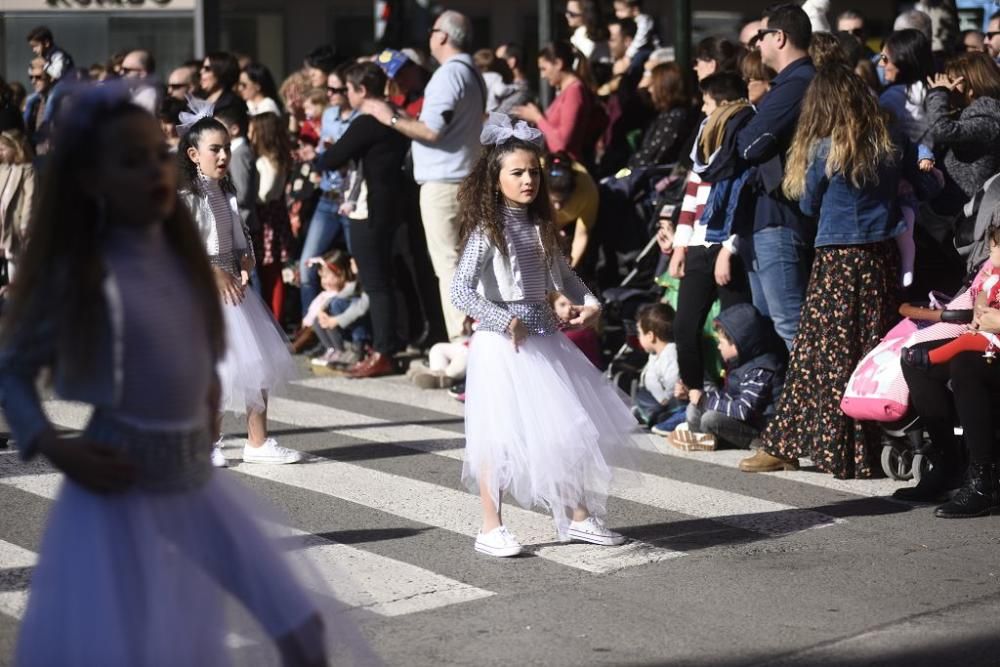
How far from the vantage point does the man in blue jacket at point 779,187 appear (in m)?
8.48

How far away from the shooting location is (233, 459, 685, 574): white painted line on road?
21.6 feet

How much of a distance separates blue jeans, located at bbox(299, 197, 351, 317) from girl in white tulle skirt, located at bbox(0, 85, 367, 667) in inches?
354

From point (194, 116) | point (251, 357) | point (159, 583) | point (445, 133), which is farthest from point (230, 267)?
point (159, 583)

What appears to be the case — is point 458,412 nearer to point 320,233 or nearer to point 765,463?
point 765,463

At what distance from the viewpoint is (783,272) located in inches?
342

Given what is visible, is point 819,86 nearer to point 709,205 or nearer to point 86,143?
point 709,205

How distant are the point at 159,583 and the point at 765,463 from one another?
5459 mm

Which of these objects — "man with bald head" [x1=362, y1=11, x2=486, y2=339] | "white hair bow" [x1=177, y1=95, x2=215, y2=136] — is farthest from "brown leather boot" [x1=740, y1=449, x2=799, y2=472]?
"man with bald head" [x1=362, y1=11, x2=486, y2=339]

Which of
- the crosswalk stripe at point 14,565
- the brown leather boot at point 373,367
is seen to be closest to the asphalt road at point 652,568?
the crosswalk stripe at point 14,565

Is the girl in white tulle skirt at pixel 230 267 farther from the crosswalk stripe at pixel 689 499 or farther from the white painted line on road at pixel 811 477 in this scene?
the white painted line on road at pixel 811 477

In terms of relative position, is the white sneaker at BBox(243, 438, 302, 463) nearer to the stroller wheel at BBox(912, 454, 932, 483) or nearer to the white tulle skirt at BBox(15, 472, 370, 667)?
the stroller wheel at BBox(912, 454, 932, 483)

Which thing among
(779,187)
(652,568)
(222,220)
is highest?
(779,187)

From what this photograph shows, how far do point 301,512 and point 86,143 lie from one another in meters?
4.07

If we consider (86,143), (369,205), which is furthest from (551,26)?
(86,143)
